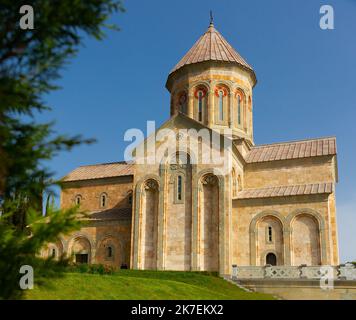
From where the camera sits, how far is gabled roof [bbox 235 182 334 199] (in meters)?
25.8

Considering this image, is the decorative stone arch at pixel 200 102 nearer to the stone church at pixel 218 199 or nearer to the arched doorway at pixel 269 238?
the stone church at pixel 218 199

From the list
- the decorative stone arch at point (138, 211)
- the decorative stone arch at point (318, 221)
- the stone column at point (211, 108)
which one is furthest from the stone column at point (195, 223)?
the stone column at point (211, 108)

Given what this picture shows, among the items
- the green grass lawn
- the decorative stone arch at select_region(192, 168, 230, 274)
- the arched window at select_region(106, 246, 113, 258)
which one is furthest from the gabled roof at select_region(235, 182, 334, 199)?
the arched window at select_region(106, 246, 113, 258)

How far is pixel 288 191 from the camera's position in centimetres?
2667

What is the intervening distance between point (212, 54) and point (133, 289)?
20.5 metres

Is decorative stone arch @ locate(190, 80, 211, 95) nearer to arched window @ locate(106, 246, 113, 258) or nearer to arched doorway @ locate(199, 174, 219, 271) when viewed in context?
arched doorway @ locate(199, 174, 219, 271)

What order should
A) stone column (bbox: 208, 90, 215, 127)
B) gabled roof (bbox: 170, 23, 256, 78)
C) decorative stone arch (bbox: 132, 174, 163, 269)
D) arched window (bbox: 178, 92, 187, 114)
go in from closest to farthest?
1. decorative stone arch (bbox: 132, 174, 163, 269)
2. stone column (bbox: 208, 90, 215, 127)
3. gabled roof (bbox: 170, 23, 256, 78)
4. arched window (bbox: 178, 92, 187, 114)

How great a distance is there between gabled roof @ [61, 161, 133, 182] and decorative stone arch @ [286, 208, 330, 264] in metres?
12.4

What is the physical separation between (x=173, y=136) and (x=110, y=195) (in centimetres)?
856

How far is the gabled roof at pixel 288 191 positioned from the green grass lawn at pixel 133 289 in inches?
259

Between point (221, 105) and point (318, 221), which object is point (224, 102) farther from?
point (318, 221)

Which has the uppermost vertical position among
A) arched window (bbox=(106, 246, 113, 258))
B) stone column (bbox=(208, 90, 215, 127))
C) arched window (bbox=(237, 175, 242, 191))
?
stone column (bbox=(208, 90, 215, 127))
